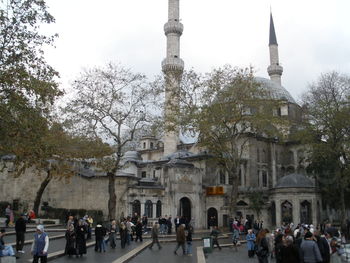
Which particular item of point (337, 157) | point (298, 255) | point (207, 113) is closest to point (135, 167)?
point (207, 113)

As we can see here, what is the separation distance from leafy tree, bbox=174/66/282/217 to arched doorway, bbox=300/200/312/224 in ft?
34.8

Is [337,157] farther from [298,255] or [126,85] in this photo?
[298,255]

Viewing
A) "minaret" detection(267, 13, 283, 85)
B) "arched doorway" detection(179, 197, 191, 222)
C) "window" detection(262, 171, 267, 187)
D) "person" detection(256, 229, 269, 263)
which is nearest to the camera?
"person" detection(256, 229, 269, 263)

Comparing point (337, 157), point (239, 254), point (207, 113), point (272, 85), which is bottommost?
point (239, 254)

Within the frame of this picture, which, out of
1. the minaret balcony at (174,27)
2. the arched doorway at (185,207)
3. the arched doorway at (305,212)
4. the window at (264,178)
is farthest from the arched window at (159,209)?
the minaret balcony at (174,27)

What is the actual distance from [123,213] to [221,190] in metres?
11.2

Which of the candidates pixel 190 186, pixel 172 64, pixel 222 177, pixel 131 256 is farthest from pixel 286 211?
pixel 131 256

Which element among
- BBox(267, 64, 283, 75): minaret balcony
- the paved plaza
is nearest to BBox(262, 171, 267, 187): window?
BBox(267, 64, 283, 75): minaret balcony

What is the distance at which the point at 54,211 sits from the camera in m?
33.8

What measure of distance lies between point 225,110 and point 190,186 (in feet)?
34.6

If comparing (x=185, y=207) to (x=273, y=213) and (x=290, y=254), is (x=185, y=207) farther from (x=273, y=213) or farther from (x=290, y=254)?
(x=290, y=254)

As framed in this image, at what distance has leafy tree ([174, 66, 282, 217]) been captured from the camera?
32.0 meters

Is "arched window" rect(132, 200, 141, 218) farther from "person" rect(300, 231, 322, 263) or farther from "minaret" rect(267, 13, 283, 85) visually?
"minaret" rect(267, 13, 283, 85)

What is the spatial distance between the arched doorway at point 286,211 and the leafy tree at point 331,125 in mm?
4720
